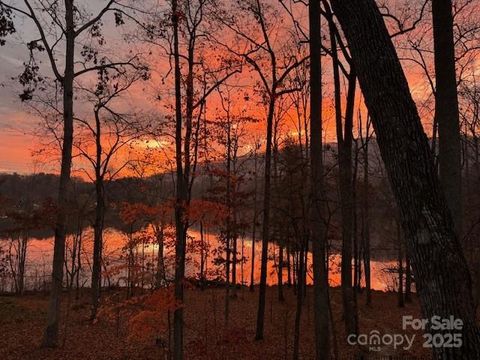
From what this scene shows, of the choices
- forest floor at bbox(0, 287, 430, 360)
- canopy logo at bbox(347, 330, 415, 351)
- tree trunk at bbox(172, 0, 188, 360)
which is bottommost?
forest floor at bbox(0, 287, 430, 360)

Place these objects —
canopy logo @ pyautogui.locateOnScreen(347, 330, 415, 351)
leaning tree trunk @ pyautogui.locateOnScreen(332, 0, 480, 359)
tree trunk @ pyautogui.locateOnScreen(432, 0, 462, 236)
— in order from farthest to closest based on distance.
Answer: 1. canopy logo @ pyautogui.locateOnScreen(347, 330, 415, 351)
2. tree trunk @ pyautogui.locateOnScreen(432, 0, 462, 236)
3. leaning tree trunk @ pyautogui.locateOnScreen(332, 0, 480, 359)

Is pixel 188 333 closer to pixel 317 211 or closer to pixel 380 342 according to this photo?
pixel 380 342

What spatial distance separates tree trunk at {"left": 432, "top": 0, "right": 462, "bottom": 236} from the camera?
16.7 feet

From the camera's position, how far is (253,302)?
81.2 feet

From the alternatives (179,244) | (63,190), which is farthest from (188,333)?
(63,190)

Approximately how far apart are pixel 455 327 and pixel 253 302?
74.4 feet

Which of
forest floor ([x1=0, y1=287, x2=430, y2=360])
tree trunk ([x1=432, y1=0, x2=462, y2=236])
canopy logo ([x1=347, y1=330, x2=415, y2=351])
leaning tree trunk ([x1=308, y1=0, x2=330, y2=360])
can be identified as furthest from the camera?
forest floor ([x1=0, y1=287, x2=430, y2=360])

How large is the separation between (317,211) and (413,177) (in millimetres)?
5864

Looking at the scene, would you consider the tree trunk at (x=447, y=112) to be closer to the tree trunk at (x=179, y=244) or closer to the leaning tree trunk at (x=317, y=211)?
the leaning tree trunk at (x=317, y=211)

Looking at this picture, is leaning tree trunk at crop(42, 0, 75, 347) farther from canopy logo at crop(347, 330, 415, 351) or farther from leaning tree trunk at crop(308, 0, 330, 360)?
canopy logo at crop(347, 330, 415, 351)

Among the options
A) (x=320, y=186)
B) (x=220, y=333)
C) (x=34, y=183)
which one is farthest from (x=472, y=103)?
(x=34, y=183)

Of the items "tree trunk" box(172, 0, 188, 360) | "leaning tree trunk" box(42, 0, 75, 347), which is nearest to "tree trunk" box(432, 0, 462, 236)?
"tree trunk" box(172, 0, 188, 360)

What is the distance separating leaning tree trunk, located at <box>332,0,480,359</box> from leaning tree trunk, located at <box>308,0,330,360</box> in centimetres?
531

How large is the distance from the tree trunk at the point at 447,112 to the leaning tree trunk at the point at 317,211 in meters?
3.50
